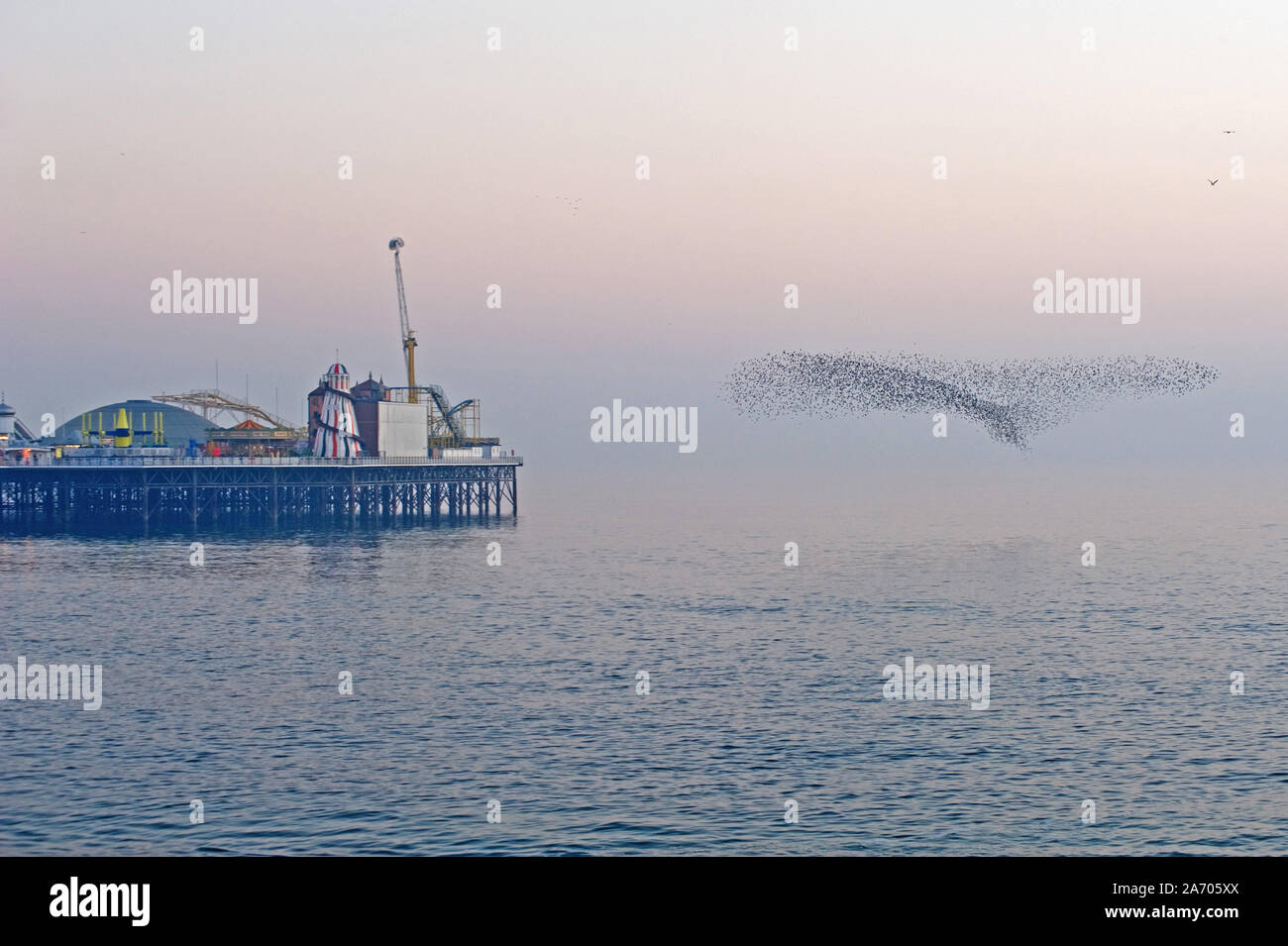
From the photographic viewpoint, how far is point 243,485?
149 m

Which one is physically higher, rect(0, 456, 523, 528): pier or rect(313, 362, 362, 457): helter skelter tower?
rect(313, 362, 362, 457): helter skelter tower

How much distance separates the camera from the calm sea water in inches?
1313

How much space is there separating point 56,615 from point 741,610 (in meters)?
40.5

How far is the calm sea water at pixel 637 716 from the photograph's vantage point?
33.3 m

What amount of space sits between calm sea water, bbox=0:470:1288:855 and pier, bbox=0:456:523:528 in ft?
165

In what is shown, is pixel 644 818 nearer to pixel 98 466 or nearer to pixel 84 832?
pixel 84 832

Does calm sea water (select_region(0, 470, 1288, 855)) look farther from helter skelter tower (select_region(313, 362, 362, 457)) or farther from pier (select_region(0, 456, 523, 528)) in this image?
helter skelter tower (select_region(313, 362, 362, 457))

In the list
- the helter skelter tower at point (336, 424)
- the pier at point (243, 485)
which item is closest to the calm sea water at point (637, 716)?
the pier at point (243, 485)

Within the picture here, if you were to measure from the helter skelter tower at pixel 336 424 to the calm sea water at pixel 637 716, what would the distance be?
204 feet
